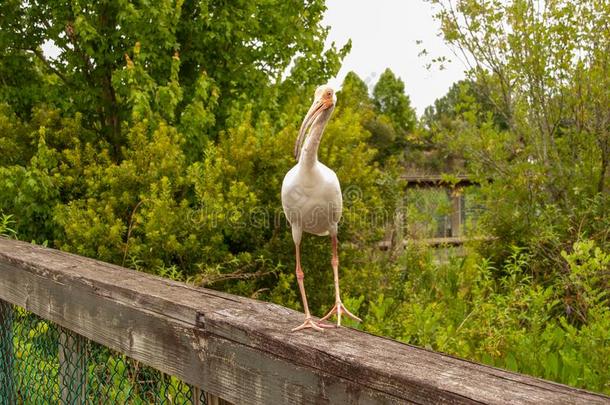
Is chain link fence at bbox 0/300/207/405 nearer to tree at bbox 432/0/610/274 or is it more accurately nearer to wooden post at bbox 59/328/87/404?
wooden post at bbox 59/328/87/404

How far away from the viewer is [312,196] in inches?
73.9

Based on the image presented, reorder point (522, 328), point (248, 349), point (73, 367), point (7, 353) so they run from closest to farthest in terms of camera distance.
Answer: point (248, 349)
point (73, 367)
point (7, 353)
point (522, 328)

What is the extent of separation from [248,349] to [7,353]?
173cm

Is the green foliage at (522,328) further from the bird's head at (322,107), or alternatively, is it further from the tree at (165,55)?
the tree at (165,55)

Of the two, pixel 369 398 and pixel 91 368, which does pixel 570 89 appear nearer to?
pixel 91 368

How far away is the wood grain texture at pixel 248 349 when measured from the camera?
1114 millimetres

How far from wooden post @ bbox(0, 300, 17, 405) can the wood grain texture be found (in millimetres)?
445

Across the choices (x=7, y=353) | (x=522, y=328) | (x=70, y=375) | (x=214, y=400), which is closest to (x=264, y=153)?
(x=522, y=328)

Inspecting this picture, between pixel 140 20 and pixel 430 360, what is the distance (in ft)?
22.3

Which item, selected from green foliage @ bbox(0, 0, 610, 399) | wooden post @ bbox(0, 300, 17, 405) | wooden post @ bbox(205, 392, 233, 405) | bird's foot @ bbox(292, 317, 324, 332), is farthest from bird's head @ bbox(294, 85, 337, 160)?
green foliage @ bbox(0, 0, 610, 399)

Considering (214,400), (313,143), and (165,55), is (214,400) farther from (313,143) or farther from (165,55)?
(165,55)

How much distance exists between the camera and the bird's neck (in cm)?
184

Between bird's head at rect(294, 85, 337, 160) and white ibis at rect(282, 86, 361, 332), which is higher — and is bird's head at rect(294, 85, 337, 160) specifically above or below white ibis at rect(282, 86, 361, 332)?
above

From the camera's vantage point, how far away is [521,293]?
505 cm
